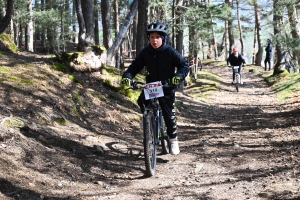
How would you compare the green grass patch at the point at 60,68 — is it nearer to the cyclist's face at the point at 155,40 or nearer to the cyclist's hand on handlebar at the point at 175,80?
the cyclist's face at the point at 155,40

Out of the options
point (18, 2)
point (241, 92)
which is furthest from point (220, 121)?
point (18, 2)

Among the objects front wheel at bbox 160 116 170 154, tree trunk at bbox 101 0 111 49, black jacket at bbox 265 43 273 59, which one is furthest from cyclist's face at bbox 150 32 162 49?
black jacket at bbox 265 43 273 59

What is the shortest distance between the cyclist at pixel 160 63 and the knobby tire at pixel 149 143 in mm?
312

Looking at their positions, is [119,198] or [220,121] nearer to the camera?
[119,198]

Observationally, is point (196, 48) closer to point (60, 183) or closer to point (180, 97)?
point (180, 97)

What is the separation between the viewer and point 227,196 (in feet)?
15.5

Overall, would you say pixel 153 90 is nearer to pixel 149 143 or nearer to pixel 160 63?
pixel 160 63

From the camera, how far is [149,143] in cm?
570

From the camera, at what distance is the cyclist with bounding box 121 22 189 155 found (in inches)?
234

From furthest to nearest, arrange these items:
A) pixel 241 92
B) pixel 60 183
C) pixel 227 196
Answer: pixel 241 92, pixel 60 183, pixel 227 196

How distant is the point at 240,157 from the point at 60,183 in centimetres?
319

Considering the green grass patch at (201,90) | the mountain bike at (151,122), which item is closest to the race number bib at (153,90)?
the mountain bike at (151,122)

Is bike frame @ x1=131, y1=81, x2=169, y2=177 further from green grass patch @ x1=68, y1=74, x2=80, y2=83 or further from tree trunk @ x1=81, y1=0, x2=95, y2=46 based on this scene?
tree trunk @ x1=81, y1=0, x2=95, y2=46

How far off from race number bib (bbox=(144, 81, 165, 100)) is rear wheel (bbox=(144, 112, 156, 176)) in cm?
28
